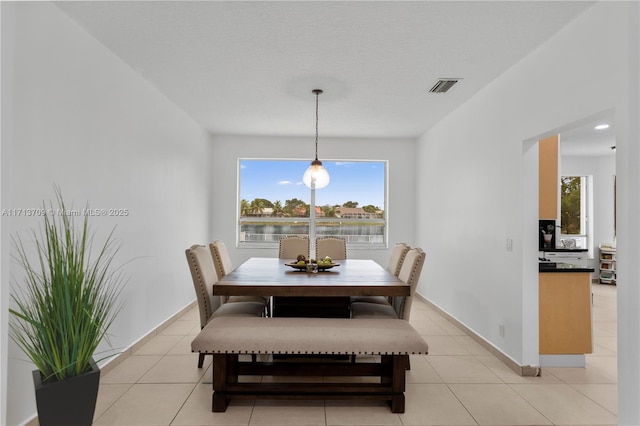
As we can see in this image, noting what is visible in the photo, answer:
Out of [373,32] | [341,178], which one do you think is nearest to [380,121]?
[341,178]

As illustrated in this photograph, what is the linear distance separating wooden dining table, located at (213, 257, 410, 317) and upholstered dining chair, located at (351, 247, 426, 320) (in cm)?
12

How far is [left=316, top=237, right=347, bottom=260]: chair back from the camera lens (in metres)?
4.97

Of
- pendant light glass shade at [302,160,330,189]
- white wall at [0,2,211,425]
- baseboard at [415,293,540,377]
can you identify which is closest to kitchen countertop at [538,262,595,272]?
baseboard at [415,293,540,377]

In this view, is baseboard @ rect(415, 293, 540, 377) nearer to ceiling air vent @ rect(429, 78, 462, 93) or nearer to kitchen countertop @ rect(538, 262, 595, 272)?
kitchen countertop @ rect(538, 262, 595, 272)

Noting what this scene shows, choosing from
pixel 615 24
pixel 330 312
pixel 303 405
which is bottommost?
pixel 303 405

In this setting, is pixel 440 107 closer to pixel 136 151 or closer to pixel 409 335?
pixel 409 335

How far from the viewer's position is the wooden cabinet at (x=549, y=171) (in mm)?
3508

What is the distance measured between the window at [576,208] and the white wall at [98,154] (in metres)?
7.33

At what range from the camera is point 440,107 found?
4.56m

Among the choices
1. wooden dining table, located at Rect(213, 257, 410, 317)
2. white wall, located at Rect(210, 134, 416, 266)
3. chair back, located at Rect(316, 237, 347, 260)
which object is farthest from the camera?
white wall, located at Rect(210, 134, 416, 266)

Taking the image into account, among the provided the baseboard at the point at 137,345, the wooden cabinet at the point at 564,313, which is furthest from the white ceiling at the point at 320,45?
the baseboard at the point at 137,345

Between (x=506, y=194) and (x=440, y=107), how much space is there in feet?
5.35

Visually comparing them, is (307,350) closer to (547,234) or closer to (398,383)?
(398,383)

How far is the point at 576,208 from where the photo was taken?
7691 mm
